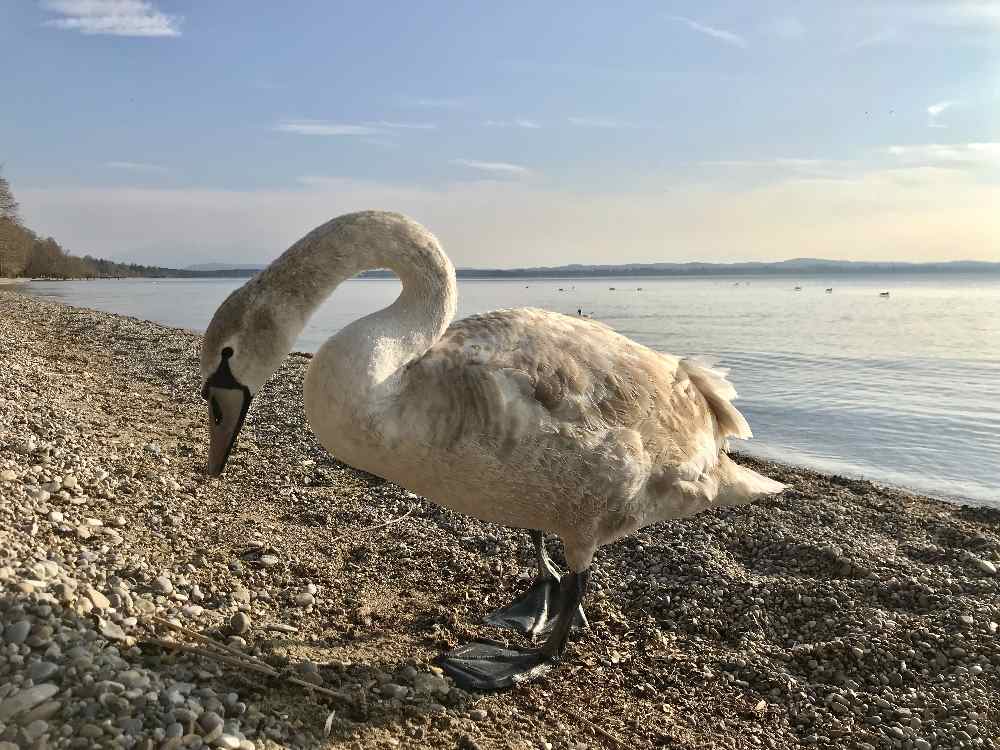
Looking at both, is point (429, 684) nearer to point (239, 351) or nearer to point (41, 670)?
point (41, 670)

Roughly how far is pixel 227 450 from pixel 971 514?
27.7 ft

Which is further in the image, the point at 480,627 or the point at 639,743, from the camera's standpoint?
the point at 480,627

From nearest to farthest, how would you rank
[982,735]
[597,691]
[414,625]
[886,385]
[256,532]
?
[982,735], [597,691], [414,625], [256,532], [886,385]

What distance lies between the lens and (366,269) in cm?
389

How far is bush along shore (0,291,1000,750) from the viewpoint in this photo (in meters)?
3.27

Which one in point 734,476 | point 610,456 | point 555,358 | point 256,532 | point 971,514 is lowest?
point 971,514

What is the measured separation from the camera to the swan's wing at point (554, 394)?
359 cm

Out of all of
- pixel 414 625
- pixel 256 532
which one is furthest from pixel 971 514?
pixel 256 532

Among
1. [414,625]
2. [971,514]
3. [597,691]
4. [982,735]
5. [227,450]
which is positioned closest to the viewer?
[227,450]

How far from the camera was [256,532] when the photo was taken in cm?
581

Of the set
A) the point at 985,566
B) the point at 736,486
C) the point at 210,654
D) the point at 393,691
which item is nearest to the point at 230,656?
the point at 210,654

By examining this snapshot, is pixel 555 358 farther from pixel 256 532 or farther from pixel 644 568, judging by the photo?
pixel 256 532

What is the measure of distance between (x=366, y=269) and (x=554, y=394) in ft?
3.98

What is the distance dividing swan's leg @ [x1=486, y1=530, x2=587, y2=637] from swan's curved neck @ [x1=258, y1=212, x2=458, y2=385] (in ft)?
7.23
